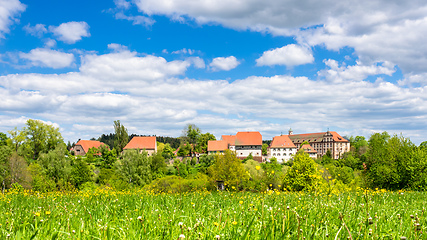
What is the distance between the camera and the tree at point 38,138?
210ft

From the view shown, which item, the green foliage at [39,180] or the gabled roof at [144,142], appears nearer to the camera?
the green foliage at [39,180]

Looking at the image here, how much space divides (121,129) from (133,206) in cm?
9280

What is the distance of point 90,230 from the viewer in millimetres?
3037

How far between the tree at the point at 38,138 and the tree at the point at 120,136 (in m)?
25.2

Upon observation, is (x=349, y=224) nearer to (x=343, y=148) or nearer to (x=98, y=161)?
(x=98, y=161)

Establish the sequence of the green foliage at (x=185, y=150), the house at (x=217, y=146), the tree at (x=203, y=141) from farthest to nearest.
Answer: the tree at (x=203, y=141) → the house at (x=217, y=146) → the green foliage at (x=185, y=150)

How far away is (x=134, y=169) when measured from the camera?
169ft

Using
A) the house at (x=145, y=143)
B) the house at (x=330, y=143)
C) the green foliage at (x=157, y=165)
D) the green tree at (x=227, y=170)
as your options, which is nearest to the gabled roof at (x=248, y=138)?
the house at (x=145, y=143)

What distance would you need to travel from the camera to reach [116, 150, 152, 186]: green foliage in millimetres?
51284

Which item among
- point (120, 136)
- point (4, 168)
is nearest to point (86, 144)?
point (120, 136)

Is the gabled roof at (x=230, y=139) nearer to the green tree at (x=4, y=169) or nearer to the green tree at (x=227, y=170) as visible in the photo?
the green tree at (x=227, y=170)

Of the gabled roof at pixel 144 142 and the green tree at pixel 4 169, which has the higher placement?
the gabled roof at pixel 144 142

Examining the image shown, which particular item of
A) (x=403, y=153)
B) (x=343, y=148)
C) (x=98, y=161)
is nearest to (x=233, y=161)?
(x=403, y=153)

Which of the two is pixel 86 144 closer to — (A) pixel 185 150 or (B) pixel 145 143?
(B) pixel 145 143
